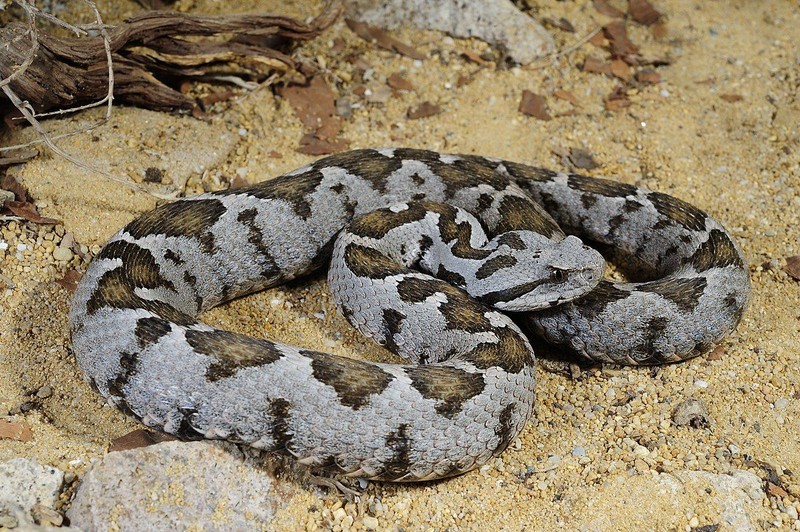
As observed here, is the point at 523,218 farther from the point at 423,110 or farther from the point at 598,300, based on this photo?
the point at 423,110

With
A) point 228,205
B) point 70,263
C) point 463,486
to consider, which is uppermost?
point 228,205

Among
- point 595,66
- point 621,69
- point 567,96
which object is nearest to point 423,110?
point 567,96

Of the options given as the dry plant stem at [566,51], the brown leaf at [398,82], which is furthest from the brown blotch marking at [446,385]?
the dry plant stem at [566,51]


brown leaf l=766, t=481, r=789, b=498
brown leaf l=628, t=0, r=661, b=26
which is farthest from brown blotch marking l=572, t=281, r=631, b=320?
brown leaf l=628, t=0, r=661, b=26

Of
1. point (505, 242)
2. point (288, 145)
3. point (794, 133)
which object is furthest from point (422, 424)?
point (794, 133)

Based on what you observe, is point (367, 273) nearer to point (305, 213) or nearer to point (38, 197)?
point (305, 213)

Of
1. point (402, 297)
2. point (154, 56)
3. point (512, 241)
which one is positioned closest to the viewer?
point (402, 297)

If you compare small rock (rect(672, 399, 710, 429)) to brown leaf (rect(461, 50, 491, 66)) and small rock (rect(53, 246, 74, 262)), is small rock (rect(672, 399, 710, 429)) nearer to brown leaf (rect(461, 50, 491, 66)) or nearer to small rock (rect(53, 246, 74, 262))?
brown leaf (rect(461, 50, 491, 66))
